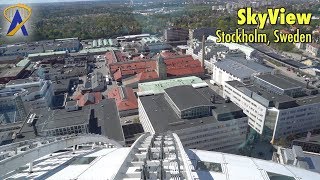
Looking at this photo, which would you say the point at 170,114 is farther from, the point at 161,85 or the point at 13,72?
the point at 13,72

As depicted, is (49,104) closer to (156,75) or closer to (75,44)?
(156,75)

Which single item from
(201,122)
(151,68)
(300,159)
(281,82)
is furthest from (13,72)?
(300,159)

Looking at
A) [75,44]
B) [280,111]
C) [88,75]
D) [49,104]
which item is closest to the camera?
[280,111]

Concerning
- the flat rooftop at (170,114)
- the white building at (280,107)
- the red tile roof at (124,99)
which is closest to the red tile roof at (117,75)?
the red tile roof at (124,99)

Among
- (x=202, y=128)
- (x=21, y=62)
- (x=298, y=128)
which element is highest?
(x=21, y=62)

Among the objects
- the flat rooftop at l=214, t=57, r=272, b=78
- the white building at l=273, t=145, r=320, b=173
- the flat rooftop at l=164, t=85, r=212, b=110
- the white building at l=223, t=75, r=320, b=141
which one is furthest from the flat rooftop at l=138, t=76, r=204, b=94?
the white building at l=273, t=145, r=320, b=173

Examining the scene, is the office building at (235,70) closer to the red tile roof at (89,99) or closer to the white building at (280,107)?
the white building at (280,107)

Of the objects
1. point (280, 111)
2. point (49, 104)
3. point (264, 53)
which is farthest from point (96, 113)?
point (264, 53)
